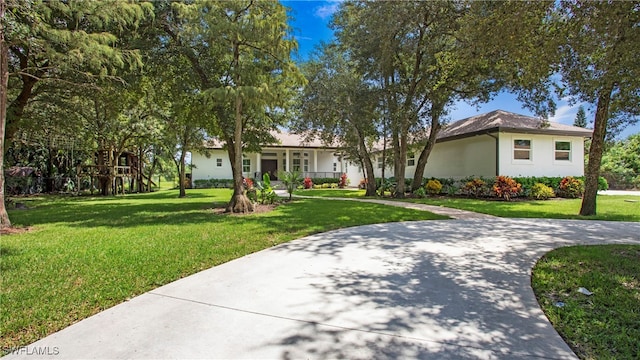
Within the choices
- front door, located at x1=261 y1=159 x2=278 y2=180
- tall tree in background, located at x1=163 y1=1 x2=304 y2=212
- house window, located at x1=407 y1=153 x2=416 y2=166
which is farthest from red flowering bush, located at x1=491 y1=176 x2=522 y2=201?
front door, located at x1=261 y1=159 x2=278 y2=180

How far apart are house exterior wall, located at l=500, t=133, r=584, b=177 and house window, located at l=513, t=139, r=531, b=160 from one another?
0.39 ft

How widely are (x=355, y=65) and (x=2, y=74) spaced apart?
1266 cm

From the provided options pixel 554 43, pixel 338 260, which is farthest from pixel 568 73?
pixel 338 260

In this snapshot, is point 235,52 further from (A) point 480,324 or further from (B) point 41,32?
(A) point 480,324

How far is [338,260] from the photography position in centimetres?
512

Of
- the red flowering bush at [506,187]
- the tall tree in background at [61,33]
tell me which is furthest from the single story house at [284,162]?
the tall tree in background at [61,33]

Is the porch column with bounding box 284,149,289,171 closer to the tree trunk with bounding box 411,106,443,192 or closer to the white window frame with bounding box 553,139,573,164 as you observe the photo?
the tree trunk with bounding box 411,106,443,192

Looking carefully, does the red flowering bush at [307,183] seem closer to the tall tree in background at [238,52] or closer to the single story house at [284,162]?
the single story house at [284,162]

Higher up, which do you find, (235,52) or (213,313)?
(235,52)

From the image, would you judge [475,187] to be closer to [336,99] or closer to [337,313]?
[336,99]

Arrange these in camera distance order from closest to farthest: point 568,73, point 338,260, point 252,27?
point 338,260 → point 568,73 → point 252,27

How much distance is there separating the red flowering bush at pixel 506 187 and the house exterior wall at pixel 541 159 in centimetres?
143

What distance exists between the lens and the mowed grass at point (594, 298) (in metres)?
2.75

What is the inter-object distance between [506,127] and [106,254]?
17219mm
